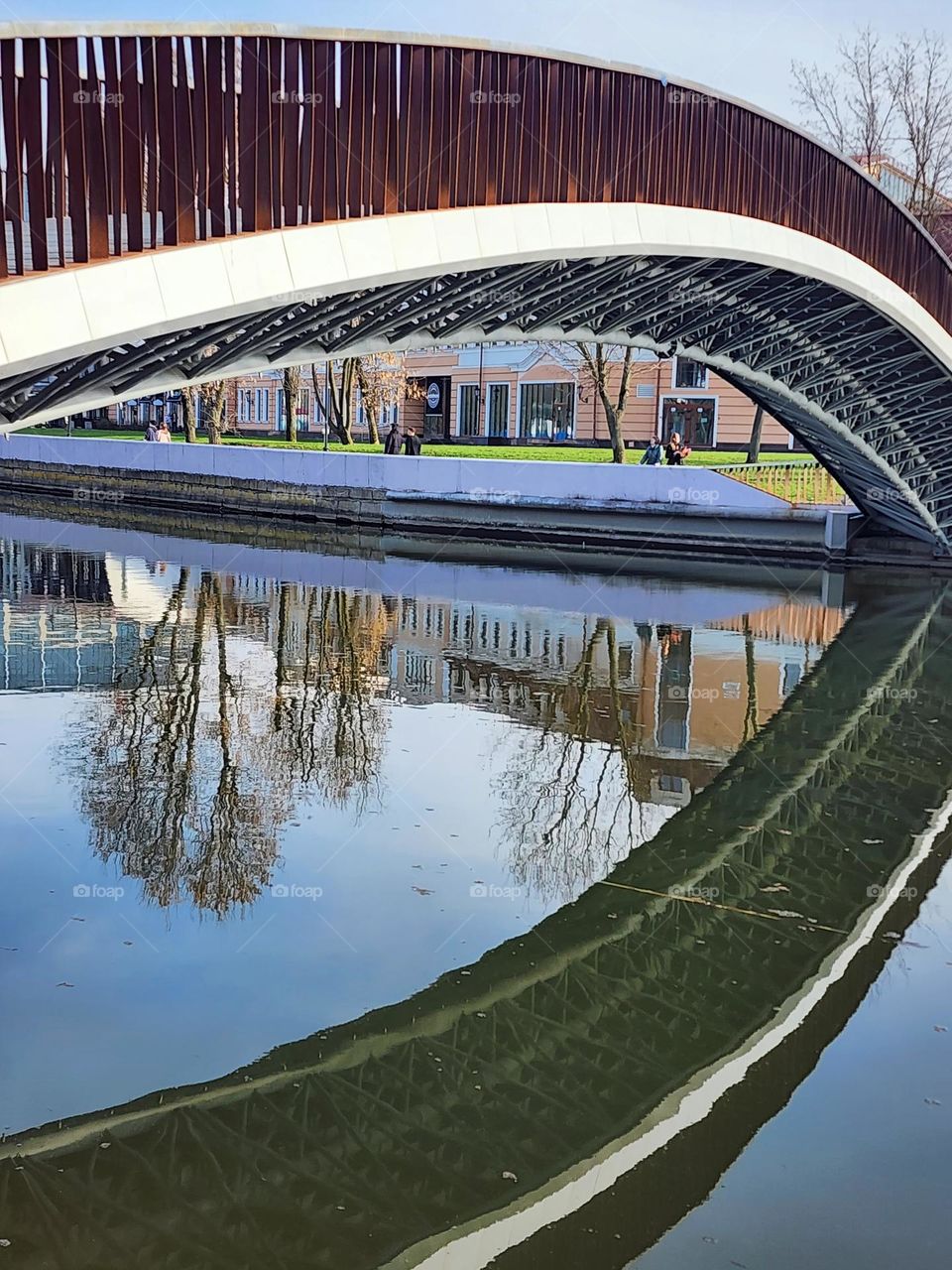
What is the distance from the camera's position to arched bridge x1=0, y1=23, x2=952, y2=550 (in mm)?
7164

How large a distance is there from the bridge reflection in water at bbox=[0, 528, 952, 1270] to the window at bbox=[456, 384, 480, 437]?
4312cm

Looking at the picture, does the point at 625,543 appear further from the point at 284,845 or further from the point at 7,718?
the point at 284,845

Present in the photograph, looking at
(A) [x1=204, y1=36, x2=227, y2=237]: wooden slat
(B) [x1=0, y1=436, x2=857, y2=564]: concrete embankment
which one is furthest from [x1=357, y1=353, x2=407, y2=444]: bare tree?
(A) [x1=204, y1=36, x2=227, y2=237]: wooden slat

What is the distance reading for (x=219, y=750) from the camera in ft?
35.8

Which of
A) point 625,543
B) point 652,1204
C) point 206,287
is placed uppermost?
point 206,287

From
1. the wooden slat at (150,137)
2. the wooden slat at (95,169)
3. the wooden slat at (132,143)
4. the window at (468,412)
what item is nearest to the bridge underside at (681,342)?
the wooden slat at (95,169)

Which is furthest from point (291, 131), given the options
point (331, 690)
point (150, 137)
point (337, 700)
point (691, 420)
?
point (691, 420)

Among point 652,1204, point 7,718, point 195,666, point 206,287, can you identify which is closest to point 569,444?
point 195,666

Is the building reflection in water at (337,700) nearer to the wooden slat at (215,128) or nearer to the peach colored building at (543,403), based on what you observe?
the wooden slat at (215,128)

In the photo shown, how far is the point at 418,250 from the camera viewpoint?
30.5 ft

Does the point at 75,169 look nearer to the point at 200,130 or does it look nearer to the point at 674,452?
the point at 200,130

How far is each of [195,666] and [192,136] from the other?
7.46 m

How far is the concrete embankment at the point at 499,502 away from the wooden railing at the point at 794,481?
35cm

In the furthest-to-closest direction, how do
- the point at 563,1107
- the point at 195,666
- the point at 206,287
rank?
the point at 195,666, the point at 206,287, the point at 563,1107
